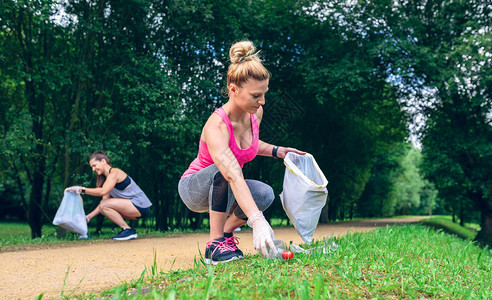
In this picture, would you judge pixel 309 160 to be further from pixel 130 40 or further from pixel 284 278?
pixel 130 40

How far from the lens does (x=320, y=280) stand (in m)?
2.28

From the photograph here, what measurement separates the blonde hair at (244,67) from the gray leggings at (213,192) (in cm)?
81

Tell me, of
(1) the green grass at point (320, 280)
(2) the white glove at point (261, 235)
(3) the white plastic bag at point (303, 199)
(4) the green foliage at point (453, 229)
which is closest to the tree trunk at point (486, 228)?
(4) the green foliage at point (453, 229)

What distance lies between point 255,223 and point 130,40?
8.57 metres

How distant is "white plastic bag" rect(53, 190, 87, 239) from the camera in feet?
22.2

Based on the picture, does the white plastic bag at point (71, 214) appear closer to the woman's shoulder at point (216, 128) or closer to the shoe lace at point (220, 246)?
the shoe lace at point (220, 246)

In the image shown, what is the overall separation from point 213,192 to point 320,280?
1.33 m

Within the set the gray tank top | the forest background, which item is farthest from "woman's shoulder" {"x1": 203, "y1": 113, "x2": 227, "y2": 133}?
the forest background

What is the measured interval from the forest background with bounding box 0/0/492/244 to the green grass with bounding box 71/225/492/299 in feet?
20.7

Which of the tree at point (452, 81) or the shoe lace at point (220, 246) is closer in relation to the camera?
the shoe lace at point (220, 246)

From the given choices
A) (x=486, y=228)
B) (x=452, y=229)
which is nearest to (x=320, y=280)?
(x=486, y=228)

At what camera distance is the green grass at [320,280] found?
2135 millimetres

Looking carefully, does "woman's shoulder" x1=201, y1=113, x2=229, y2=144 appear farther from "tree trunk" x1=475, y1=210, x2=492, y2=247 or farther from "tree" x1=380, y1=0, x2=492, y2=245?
"tree trunk" x1=475, y1=210, x2=492, y2=247

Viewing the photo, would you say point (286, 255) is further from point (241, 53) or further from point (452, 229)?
point (452, 229)
